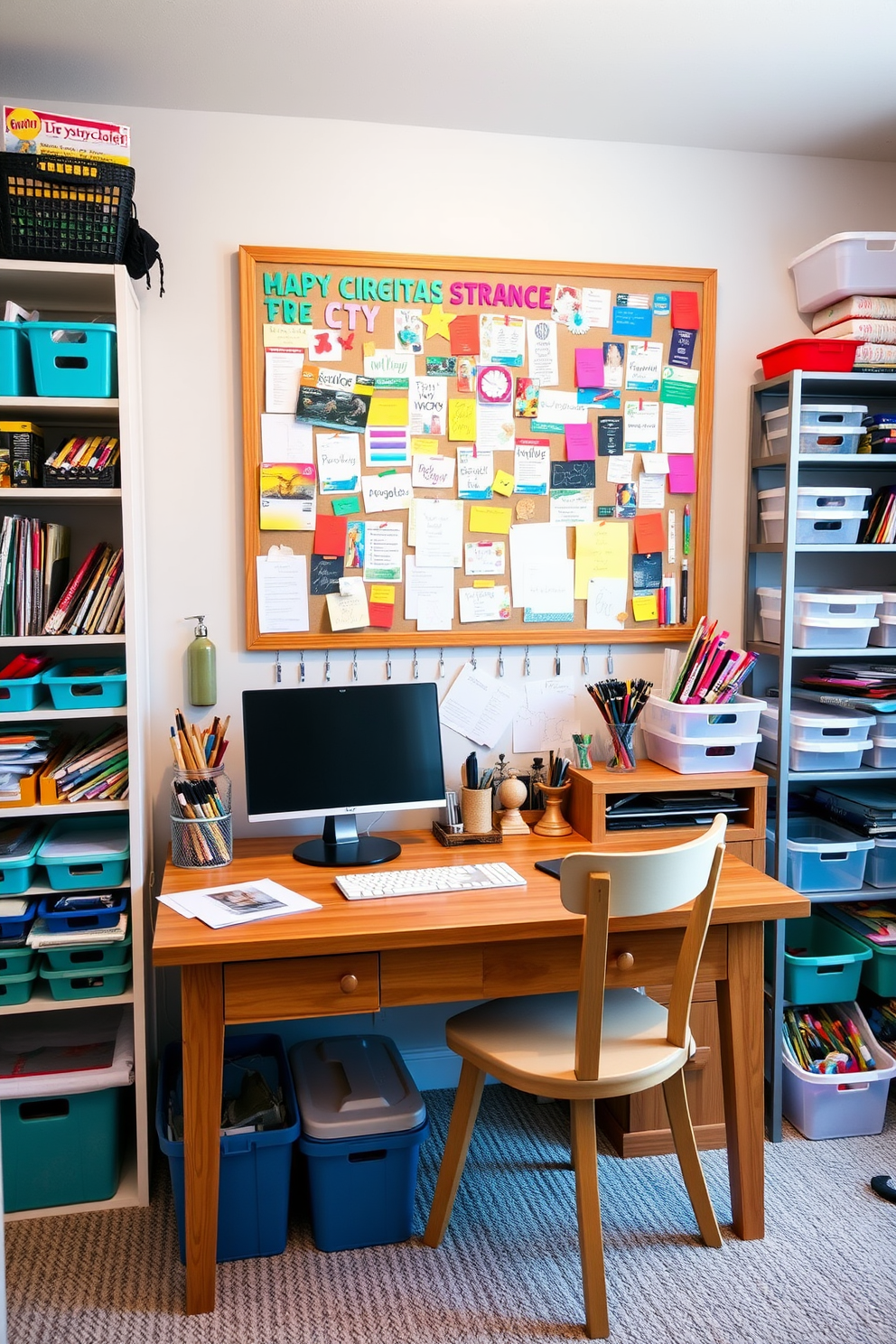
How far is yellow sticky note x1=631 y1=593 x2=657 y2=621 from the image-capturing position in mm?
2879

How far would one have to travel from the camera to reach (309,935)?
1976 millimetres

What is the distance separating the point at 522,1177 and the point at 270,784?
111 cm

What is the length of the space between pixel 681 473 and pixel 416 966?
1.56 metres

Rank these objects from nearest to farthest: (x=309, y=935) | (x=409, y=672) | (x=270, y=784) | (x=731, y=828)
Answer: (x=309, y=935)
(x=270, y=784)
(x=731, y=828)
(x=409, y=672)

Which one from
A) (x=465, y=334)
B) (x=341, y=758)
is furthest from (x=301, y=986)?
(x=465, y=334)

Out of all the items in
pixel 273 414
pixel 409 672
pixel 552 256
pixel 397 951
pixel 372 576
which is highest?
pixel 552 256

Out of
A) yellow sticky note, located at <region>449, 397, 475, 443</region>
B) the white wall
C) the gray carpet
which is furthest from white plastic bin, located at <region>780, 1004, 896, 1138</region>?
yellow sticky note, located at <region>449, 397, 475, 443</region>

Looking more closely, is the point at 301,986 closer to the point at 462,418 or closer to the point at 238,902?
the point at 238,902

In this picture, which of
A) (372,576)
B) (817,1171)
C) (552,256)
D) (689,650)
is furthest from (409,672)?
(817,1171)

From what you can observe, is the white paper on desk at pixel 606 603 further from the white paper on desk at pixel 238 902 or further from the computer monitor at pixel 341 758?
the white paper on desk at pixel 238 902

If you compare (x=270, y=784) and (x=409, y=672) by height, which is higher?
(x=409, y=672)

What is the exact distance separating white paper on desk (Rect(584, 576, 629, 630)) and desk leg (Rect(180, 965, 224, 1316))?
1.41m

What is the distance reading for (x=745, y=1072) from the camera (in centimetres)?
222

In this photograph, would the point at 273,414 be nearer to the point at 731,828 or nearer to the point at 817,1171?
the point at 731,828
